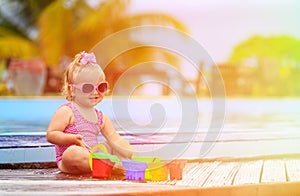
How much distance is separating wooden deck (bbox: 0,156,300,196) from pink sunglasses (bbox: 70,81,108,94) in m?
0.44

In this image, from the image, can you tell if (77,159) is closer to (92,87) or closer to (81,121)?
(81,121)

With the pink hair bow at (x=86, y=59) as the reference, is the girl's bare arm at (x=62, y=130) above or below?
below

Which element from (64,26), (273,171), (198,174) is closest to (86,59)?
(198,174)

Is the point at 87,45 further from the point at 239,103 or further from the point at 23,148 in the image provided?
the point at 23,148

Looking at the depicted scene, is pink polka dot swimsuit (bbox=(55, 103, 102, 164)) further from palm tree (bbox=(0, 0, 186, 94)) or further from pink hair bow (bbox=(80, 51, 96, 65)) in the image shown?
palm tree (bbox=(0, 0, 186, 94))

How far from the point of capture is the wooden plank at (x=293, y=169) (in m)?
3.46

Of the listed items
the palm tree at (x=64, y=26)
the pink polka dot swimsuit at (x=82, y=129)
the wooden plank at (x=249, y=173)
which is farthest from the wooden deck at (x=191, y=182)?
the palm tree at (x=64, y=26)

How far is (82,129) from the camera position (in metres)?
3.55

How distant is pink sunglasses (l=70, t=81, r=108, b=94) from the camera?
11.3ft

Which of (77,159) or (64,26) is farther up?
(64,26)

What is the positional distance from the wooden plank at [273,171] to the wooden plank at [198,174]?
283 mm

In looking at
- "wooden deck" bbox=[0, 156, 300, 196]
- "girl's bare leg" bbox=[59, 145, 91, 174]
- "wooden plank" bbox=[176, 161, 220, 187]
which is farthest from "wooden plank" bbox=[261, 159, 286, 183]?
"girl's bare leg" bbox=[59, 145, 91, 174]

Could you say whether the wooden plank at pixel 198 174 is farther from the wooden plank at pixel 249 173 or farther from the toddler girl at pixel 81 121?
the toddler girl at pixel 81 121

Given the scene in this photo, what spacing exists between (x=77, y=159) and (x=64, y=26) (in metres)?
10.3
